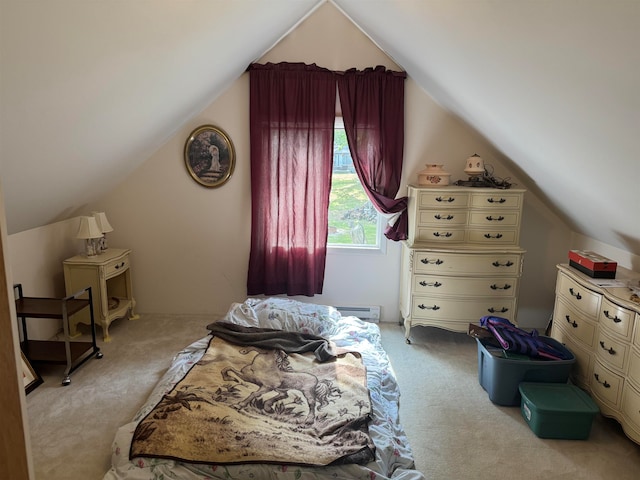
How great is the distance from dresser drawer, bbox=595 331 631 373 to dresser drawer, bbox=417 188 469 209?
4.52ft

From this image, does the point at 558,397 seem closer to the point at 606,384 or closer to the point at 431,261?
the point at 606,384

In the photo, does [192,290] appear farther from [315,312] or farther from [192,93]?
[192,93]

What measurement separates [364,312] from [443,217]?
1192mm

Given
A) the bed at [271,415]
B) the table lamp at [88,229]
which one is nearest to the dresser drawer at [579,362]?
the bed at [271,415]

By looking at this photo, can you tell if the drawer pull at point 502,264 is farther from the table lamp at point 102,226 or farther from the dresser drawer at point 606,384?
the table lamp at point 102,226

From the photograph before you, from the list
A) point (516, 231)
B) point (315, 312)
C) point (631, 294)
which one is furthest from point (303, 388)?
point (516, 231)

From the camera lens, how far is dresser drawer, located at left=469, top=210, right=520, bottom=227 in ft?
11.5

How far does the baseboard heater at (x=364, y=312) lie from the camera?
4105mm

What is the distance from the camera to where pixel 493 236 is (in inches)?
140

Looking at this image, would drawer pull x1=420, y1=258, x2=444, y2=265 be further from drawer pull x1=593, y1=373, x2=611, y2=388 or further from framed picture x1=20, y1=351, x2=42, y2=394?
framed picture x1=20, y1=351, x2=42, y2=394

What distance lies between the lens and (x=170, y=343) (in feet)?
11.8

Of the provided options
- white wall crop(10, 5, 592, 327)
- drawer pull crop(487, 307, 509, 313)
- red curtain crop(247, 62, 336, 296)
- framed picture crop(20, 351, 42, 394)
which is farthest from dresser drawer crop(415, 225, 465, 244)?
framed picture crop(20, 351, 42, 394)

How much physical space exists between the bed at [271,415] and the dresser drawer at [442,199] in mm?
1241

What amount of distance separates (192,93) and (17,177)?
4.20 feet
